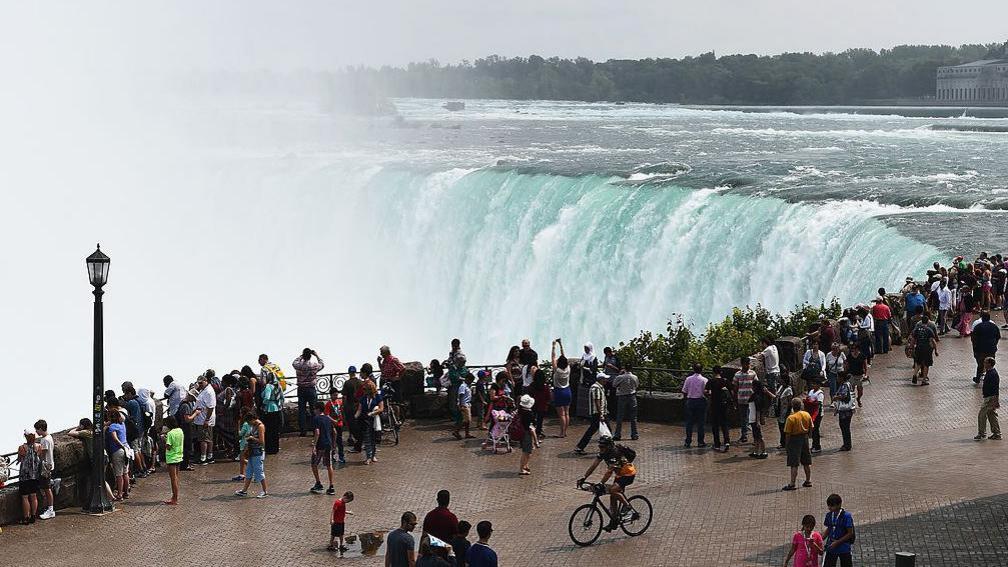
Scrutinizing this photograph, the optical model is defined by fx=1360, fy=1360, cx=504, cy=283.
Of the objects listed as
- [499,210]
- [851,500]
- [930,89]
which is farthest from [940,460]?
[930,89]

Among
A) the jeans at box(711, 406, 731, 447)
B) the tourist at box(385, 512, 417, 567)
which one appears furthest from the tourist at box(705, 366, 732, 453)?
the tourist at box(385, 512, 417, 567)

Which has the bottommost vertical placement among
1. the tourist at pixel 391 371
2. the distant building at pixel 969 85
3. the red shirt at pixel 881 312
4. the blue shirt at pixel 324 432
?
the blue shirt at pixel 324 432

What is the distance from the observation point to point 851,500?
15.5 metres

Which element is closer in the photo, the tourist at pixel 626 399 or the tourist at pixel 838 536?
the tourist at pixel 838 536

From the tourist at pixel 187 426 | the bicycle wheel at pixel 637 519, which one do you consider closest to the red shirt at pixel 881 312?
the bicycle wheel at pixel 637 519

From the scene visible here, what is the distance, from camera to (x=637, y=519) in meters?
14.9

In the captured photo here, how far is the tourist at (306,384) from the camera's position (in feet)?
66.8

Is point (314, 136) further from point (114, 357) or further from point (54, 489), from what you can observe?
point (54, 489)

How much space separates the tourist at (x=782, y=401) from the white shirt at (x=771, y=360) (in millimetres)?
219

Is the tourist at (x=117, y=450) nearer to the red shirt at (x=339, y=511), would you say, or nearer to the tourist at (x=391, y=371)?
the red shirt at (x=339, y=511)

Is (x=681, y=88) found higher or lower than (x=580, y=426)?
higher

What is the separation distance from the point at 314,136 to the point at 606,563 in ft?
297

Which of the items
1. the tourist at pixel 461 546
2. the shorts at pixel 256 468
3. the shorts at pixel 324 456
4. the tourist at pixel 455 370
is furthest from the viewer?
the tourist at pixel 455 370

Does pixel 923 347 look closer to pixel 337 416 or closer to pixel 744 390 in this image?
pixel 744 390
